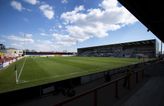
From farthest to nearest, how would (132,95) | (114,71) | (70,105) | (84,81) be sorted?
(114,71), (84,81), (132,95), (70,105)

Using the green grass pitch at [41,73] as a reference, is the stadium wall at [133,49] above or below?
above

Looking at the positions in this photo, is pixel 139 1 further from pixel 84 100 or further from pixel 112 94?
pixel 84 100

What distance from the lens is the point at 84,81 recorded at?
1345 cm

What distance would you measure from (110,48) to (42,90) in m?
122

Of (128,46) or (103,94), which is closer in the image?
(103,94)

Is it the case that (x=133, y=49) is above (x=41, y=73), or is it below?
above

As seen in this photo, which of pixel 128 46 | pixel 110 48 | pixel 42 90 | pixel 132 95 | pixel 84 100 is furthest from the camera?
pixel 110 48

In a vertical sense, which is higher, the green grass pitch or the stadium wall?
the stadium wall

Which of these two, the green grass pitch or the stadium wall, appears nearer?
the green grass pitch

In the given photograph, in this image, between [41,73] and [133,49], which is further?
[133,49]

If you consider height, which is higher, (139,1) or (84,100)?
(139,1)

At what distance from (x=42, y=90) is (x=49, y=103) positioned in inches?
75.7

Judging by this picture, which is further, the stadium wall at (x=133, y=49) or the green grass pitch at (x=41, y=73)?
the stadium wall at (x=133, y=49)

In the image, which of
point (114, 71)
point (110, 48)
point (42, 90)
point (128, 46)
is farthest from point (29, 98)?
point (110, 48)
